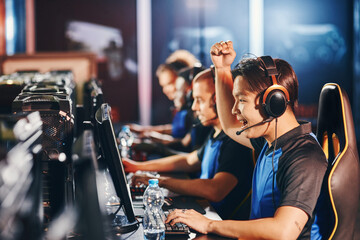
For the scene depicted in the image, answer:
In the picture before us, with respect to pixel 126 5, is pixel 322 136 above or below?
below

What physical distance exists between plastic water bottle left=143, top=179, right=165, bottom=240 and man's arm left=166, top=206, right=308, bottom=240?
0.31 feet

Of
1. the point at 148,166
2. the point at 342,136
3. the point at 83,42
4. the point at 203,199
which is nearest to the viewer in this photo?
the point at 342,136

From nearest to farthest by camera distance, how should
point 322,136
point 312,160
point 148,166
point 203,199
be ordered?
point 312,160 → point 322,136 → point 203,199 → point 148,166

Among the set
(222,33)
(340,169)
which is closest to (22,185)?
(340,169)

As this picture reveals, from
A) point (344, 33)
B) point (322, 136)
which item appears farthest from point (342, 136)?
point (344, 33)

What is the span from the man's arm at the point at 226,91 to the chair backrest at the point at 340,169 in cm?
36

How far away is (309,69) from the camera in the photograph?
6.31m

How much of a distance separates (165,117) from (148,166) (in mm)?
3752

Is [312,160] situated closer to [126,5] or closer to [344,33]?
[126,5]

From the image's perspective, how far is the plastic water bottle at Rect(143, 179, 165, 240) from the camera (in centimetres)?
128

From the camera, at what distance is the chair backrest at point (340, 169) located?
50.9 inches

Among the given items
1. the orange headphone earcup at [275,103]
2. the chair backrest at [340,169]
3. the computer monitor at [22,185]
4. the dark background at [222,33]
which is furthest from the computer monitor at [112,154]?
the dark background at [222,33]

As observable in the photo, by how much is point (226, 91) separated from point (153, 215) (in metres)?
0.62

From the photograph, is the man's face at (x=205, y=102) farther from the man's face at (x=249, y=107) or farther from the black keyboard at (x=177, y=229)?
the black keyboard at (x=177, y=229)
